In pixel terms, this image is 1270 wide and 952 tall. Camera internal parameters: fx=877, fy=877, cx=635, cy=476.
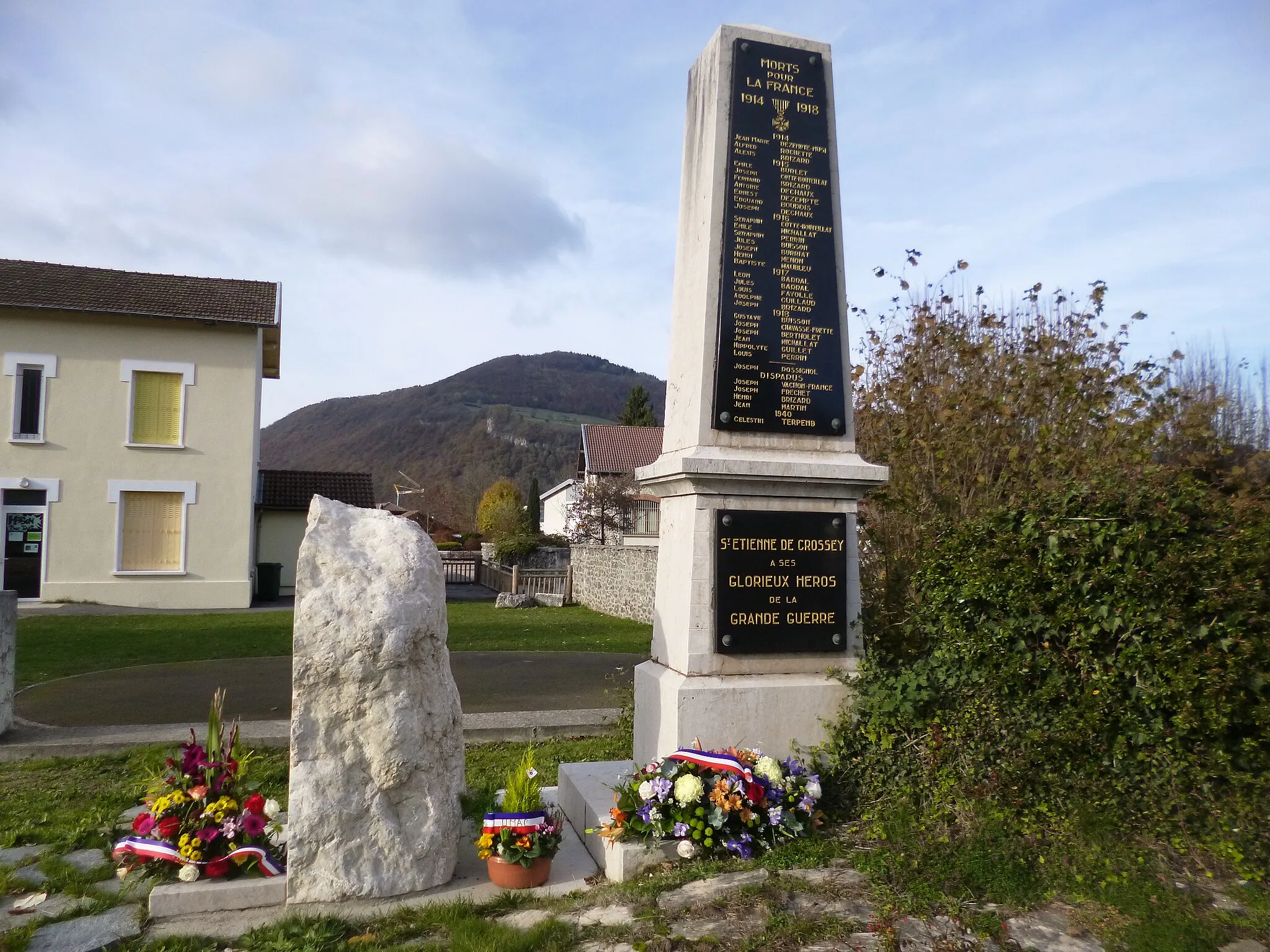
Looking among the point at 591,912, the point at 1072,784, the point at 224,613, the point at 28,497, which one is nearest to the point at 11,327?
the point at 28,497

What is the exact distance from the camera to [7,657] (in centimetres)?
687

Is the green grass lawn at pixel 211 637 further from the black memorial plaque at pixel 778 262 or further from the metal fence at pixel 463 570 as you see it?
the metal fence at pixel 463 570

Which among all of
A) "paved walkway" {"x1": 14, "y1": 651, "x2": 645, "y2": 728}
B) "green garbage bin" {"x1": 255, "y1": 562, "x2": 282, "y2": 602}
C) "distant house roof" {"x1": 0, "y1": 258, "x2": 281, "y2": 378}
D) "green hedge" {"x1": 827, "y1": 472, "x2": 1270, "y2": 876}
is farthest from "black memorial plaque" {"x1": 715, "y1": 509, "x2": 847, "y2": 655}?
"green garbage bin" {"x1": 255, "y1": 562, "x2": 282, "y2": 602}

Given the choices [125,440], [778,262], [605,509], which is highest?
[778,262]

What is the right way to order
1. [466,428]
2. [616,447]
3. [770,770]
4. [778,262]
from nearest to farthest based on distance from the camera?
[770,770]
[778,262]
[616,447]
[466,428]

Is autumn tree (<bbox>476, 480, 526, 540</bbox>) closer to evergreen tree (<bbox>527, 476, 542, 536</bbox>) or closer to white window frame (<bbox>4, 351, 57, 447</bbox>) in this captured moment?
evergreen tree (<bbox>527, 476, 542, 536</bbox>)

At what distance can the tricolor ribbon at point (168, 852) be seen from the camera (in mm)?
3906

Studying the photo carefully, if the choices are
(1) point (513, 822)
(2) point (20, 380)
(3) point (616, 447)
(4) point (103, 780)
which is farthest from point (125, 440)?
(3) point (616, 447)

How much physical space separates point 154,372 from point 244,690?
1292cm

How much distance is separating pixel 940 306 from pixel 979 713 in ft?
17.1

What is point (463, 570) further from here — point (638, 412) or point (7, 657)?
point (7, 657)

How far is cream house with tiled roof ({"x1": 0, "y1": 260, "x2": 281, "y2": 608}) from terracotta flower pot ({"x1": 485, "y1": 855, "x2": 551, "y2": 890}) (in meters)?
17.4

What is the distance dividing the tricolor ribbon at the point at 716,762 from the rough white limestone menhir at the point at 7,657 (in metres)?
5.64

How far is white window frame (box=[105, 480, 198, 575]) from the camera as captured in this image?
18.9 m
